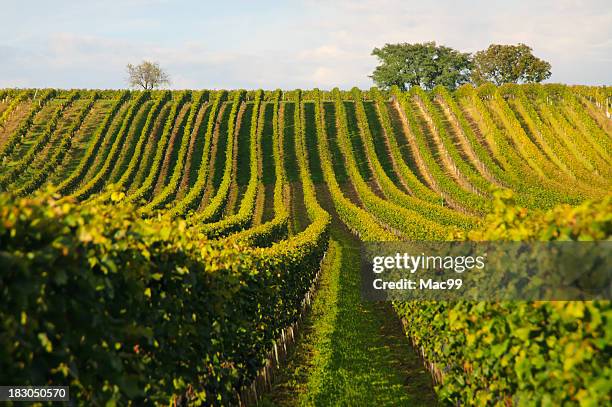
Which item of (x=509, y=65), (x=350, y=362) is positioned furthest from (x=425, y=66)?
(x=350, y=362)

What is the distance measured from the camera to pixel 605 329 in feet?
22.5

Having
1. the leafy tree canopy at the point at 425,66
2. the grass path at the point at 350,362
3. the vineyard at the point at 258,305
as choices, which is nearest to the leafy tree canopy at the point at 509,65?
the leafy tree canopy at the point at 425,66

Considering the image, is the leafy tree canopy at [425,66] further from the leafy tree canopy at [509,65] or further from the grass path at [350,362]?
the grass path at [350,362]

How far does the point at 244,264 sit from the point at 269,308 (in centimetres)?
342

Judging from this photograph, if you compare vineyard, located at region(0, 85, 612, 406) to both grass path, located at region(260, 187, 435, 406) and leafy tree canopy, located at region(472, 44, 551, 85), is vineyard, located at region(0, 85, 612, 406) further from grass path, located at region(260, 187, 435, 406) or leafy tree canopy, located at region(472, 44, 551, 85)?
leafy tree canopy, located at region(472, 44, 551, 85)

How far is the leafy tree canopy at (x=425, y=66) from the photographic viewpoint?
510 ft

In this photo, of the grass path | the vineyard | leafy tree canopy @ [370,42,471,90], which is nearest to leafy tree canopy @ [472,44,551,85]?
leafy tree canopy @ [370,42,471,90]

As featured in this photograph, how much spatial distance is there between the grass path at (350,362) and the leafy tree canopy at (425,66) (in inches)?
5208

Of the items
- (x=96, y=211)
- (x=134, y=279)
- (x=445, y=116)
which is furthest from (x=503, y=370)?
(x=445, y=116)

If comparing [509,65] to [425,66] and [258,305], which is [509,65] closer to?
[425,66]

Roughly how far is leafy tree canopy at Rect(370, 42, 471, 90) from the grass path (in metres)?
132

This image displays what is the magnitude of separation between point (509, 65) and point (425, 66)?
20984mm

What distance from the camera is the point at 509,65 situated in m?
159

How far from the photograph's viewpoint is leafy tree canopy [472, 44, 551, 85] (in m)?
156
